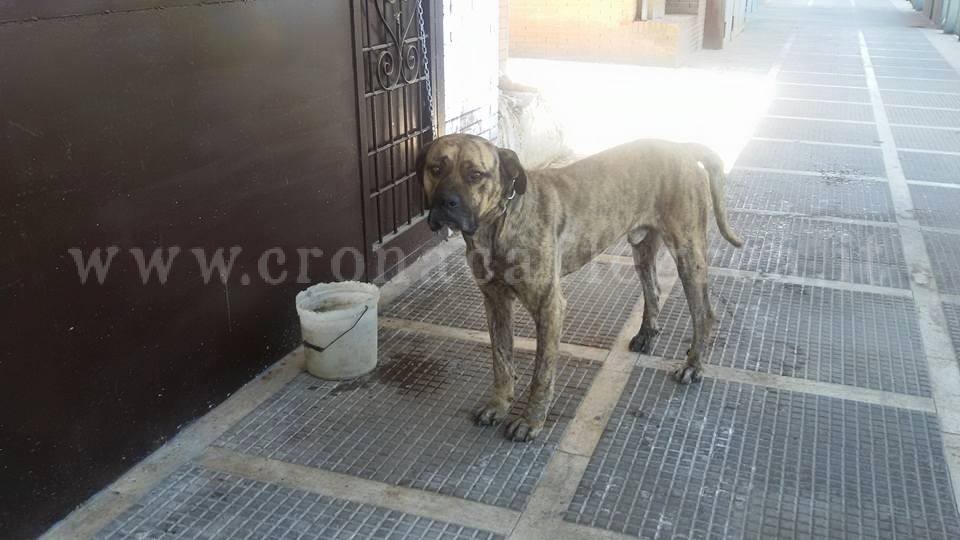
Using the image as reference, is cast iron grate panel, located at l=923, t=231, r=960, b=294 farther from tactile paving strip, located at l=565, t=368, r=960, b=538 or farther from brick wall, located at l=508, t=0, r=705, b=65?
brick wall, located at l=508, t=0, r=705, b=65

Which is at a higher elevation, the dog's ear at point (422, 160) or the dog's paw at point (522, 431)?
the dog's ear at point (422, 160)

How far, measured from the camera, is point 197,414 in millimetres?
4203

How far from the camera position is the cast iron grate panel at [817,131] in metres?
10.5

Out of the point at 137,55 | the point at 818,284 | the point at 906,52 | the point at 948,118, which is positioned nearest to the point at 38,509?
the point at 137,55

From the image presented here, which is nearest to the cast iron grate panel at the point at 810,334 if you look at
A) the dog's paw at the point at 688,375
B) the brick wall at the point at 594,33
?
the dog's paw at the point at 688,375

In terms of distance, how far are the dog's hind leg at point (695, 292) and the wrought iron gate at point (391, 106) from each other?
2070 mm

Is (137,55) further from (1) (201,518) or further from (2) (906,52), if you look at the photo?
(2) (906,52)

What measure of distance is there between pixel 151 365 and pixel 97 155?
0.98 metres

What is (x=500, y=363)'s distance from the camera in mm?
4262

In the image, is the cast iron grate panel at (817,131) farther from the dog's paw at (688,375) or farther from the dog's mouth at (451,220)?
the dog's mouth at (451,220)

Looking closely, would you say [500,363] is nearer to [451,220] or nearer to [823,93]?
[451,220]

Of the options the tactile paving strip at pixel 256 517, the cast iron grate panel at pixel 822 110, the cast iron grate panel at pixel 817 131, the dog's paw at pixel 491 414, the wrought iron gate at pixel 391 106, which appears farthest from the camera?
the cast iron grate panel at pixel 822 110

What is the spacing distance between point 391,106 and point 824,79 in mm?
11709

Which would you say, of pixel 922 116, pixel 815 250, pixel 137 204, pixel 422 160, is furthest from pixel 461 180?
pixel 922 116
